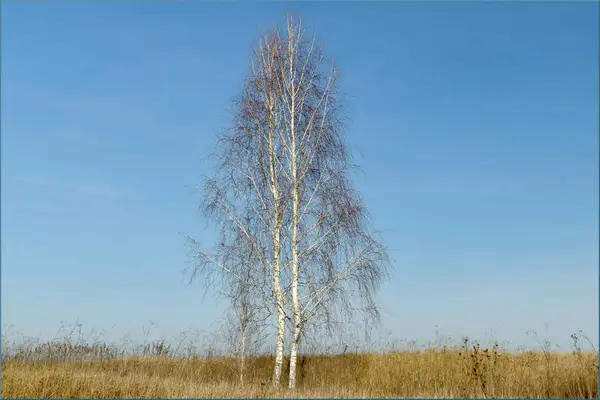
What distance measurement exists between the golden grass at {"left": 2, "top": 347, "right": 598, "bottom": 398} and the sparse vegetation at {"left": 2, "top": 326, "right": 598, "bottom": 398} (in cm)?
2

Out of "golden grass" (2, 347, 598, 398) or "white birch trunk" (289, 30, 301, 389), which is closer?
"golden grass" (2, 347, 598, 398)

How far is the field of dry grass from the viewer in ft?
38.3

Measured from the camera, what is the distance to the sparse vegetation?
11703mm

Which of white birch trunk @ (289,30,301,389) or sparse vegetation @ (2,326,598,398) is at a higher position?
white birch trunk @ (289,30,301,389)

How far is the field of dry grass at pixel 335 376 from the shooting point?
11.7 m

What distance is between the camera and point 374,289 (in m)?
14.1

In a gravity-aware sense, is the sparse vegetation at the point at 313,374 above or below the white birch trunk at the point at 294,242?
below

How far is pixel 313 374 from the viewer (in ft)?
48.7

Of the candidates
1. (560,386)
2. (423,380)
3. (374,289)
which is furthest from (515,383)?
(374,289)

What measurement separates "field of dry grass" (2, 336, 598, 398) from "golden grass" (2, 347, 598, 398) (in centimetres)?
2

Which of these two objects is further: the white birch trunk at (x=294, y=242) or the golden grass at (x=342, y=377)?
the white birch trunk at (x=294, y=242)

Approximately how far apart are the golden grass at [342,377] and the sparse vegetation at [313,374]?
2 centimetres

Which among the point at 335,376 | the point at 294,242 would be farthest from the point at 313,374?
the point at 294,242

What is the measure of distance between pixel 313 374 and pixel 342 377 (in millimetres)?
816
